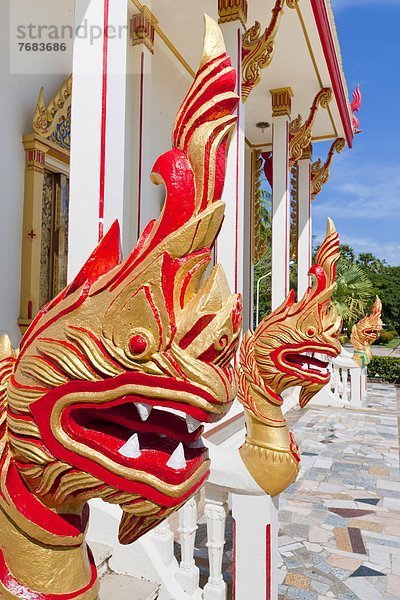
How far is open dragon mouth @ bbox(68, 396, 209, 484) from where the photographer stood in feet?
2.02

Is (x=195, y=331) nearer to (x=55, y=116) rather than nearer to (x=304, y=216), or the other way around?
(x=55, y=116)

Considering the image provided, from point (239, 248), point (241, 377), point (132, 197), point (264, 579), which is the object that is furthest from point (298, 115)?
point (264, 579)

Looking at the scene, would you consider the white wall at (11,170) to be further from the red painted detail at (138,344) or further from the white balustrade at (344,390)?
the white balustrade at (344,390)

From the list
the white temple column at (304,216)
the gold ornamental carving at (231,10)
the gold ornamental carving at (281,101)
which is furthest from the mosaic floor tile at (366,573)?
the white temple column at (304,216)

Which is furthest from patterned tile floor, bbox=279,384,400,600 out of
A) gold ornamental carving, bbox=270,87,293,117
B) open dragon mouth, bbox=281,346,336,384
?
gold ornamental carving, bbox=270,87,293,117

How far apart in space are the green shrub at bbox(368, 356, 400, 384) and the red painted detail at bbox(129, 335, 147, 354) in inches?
458

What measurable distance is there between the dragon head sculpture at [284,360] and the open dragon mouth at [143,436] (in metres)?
0.96

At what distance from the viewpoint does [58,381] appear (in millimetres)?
635

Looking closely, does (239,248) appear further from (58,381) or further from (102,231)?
(58,381)

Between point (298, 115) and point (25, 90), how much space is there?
166 inches

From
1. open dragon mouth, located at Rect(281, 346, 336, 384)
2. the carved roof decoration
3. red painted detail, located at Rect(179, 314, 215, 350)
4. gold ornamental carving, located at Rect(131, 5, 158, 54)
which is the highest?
gold ornamental carving, located at Rect(131, 5, 158, 54)

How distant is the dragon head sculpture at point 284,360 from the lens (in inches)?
61.7

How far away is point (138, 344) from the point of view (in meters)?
0.60

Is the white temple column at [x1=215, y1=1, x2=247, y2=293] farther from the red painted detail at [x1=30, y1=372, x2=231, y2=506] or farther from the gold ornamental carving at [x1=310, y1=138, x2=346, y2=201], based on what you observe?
the gold ornamental carving at [x1=310, y1=138, x2=346, y2=201]
